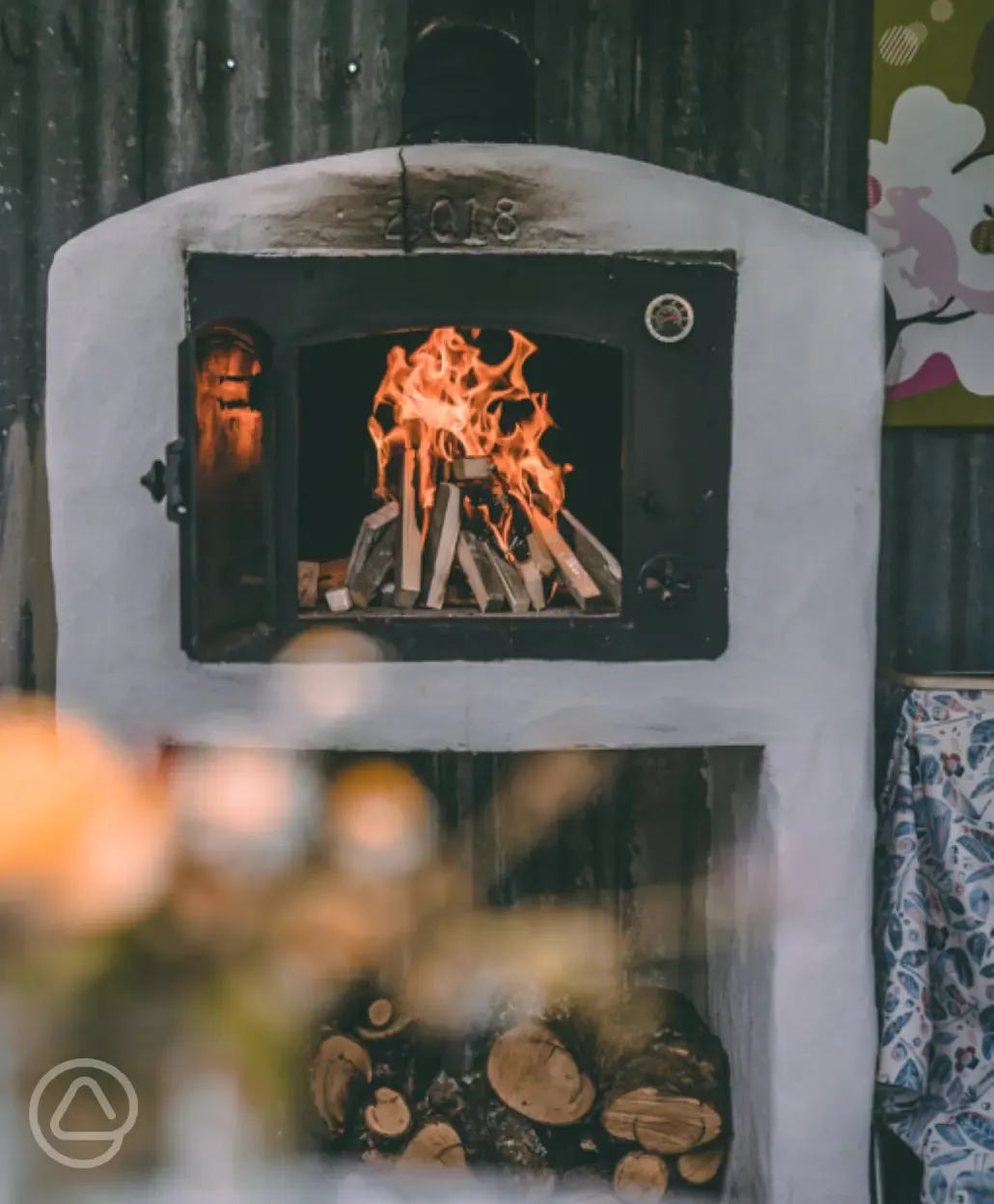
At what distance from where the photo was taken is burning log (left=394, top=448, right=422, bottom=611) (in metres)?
1.61

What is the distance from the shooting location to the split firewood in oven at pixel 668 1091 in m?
1.66

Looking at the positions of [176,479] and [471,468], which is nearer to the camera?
[176,479]

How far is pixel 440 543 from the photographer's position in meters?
1.63

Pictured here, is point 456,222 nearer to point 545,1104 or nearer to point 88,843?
point 88,843

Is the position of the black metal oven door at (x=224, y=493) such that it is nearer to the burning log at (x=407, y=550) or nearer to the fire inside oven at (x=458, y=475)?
the fire inside oven at (x=458, y=475)

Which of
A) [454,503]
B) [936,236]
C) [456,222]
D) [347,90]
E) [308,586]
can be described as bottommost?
[308,586]

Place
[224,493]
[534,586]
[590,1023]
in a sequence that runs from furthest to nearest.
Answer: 1. [590,1023]
2. [534,586]
3. [224,493]

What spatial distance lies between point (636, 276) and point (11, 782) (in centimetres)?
147

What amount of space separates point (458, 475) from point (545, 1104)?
1.19 meters

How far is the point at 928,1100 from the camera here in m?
1.67

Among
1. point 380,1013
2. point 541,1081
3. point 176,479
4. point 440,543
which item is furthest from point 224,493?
point 541,1081

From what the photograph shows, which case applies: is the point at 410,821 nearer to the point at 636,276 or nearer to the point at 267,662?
the point at 267,662

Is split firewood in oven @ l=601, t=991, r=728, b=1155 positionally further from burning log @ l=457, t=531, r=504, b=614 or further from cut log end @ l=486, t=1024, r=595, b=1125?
burning log @ l=457, t=531, r=504, b=614

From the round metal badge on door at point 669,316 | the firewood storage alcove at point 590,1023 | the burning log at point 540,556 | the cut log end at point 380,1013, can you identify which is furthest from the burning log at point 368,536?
the cut log end at point 380,1013
